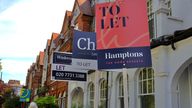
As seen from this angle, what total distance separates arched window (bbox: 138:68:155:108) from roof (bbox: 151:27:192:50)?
1456 millimetres

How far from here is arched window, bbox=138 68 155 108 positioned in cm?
1179

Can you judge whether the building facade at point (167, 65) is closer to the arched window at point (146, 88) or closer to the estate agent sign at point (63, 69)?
the arched window at point (146, 88)

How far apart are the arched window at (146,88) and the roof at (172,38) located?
4.78 feet

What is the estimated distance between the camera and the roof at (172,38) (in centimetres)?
968

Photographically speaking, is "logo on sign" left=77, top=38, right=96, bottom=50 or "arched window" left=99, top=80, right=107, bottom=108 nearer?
"logo on sign" left=77, top=38, right=96, bottom=50

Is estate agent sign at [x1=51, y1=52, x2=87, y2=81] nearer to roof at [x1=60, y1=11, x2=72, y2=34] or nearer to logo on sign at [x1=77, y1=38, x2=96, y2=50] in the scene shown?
logo on sign at [x1=77, y1=38, x2=96, y2=50]

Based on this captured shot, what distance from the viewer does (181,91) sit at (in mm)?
10555

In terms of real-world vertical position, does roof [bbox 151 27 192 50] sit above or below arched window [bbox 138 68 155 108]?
above

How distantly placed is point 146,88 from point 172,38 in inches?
107

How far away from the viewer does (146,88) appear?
39.9ft

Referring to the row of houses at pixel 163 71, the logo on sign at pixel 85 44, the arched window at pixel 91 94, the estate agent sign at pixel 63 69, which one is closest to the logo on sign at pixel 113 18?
the row of houses at pixel 163 71

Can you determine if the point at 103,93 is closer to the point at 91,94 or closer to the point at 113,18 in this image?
the point at 91,94

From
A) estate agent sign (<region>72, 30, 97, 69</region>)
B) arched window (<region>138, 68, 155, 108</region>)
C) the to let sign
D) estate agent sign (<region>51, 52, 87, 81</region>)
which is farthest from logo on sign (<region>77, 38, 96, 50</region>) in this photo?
the to let sign

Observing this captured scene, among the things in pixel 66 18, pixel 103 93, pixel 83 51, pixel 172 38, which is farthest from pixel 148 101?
pixel 66 18
